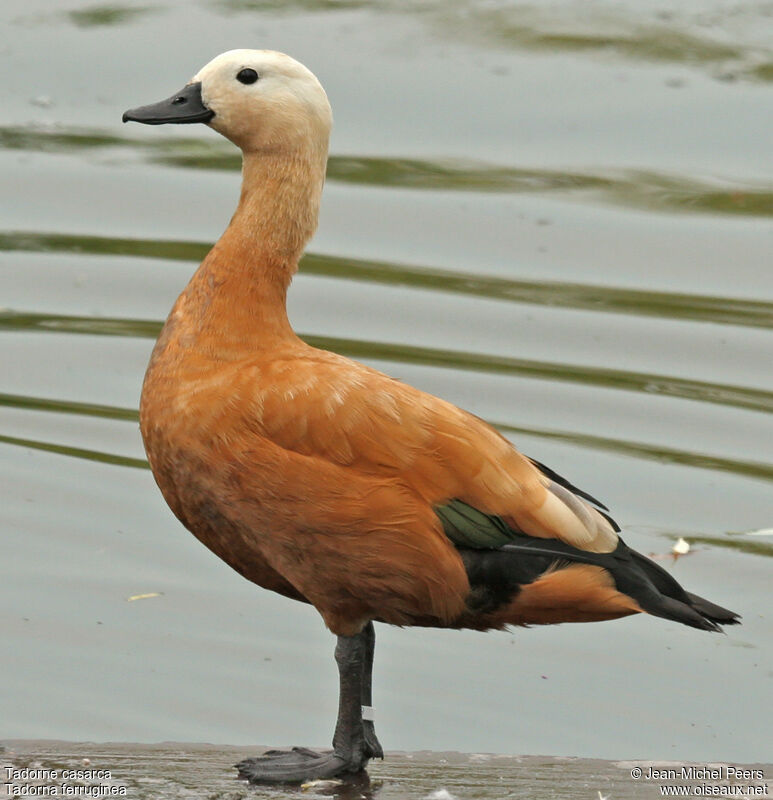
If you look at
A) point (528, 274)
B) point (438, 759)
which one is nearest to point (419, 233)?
point (528, 274)

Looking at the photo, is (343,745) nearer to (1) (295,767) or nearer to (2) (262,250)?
A: (1) (295,767)

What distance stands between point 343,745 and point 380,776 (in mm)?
144

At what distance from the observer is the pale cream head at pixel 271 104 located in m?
5.18

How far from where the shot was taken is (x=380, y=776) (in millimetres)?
5102

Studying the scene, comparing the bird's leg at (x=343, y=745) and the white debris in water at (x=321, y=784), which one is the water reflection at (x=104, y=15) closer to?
the bird's leg at (x=343, y=745)

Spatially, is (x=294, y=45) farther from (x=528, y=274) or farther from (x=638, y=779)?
(x=638, y=779)

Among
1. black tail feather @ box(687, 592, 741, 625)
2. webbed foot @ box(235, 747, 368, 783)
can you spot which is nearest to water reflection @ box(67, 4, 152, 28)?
webbed foot @ box(235, 747, 368, 783)

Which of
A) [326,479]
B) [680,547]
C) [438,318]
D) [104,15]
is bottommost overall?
[680,547]

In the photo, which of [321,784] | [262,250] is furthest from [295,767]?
[262,250]

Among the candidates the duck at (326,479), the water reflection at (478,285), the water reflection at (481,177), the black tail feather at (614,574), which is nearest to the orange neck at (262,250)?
the duck at (326,479)

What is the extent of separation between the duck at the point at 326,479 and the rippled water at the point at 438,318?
1.39 m

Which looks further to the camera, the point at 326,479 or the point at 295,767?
the point at 295,767

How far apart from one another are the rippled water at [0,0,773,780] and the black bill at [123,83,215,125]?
2.22 meters

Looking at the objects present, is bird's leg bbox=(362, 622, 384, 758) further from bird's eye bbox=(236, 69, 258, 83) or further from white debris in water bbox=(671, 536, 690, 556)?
white debris in water bbox=(671, 536, 690, 556)
